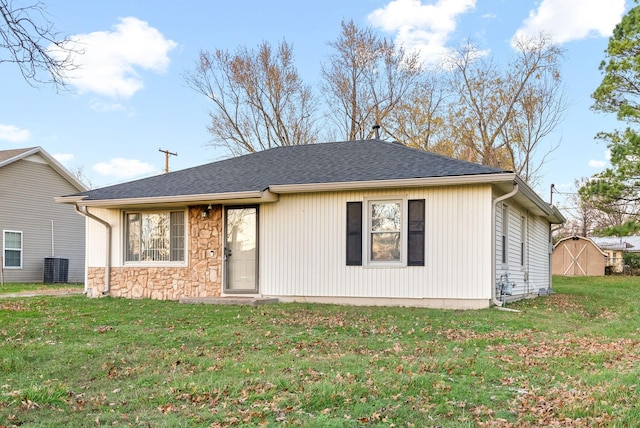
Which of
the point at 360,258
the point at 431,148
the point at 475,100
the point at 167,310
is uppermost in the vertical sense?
the point at 475,100

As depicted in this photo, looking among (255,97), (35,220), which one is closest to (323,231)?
(35,220)

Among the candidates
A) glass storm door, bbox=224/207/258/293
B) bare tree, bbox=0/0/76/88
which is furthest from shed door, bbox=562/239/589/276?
bare tree, bbox=0/0/76/88

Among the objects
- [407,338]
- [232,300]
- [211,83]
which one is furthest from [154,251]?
[211,83]

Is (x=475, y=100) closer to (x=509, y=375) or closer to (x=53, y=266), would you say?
(x=53, y=266)

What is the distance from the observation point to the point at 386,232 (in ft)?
35.2

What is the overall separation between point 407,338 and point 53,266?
16660 mm

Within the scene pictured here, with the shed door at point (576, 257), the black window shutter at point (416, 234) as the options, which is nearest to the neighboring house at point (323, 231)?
the black window shutter at point (416, 234)

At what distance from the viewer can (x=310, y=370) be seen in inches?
206

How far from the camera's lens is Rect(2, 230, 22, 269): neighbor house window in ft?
65.0

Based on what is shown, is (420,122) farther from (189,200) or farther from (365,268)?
A: (189,200)

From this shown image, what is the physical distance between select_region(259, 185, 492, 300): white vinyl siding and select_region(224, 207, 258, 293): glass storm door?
20 centimetres

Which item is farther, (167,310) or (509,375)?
(167,310)

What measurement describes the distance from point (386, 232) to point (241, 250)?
3086 millimetres

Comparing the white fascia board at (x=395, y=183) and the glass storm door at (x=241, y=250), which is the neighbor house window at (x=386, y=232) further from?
the glass storm door at (x=241, y=250)
